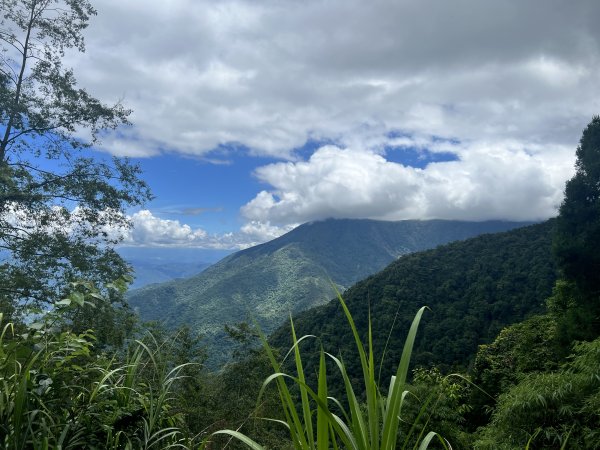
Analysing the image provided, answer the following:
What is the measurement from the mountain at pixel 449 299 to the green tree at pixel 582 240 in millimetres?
16210

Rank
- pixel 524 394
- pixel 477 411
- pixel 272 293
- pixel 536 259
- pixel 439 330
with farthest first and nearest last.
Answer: pixel 272 293
pixel 536 259
pixel 439 330
pixel 477 411
pixel 524 394

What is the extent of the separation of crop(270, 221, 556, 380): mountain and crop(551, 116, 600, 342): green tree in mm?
16210

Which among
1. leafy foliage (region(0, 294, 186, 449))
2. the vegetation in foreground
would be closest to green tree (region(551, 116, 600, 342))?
the vegetation in foreground

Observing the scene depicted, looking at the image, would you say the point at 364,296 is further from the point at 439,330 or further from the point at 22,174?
the point at 22,174

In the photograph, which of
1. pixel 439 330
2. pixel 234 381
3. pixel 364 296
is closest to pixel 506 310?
pixel 439 330

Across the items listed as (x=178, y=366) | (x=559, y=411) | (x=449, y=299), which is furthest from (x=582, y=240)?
(x=449, y=299)

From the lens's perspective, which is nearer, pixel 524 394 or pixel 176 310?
pixel 524 394

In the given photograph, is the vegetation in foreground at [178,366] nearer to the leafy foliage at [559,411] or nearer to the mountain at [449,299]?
the leafy foliage at [559,411]

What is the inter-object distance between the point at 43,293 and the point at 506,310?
136 ft

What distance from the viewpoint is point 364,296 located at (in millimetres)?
48938

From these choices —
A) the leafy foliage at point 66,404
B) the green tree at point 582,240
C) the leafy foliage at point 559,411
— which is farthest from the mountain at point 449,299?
the leafy foliage at point 66,404

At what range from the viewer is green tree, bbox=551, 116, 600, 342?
47.5 feet

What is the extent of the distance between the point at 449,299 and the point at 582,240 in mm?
32668

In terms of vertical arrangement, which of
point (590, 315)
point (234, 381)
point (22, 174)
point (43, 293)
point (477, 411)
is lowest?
point (477, 411)
